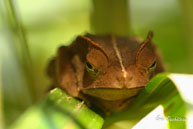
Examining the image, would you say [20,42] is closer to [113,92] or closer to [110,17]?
[110,17]

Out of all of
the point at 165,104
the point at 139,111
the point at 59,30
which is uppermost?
the point at 59,30

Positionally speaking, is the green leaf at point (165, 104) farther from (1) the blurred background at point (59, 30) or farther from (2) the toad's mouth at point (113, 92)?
(1) the blurred background at point (59, 30)

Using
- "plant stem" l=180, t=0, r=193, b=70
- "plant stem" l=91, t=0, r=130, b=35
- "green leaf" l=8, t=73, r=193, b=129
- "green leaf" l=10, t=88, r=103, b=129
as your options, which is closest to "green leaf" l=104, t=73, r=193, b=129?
"green leaf" l=8, t=73, r=193, b=129

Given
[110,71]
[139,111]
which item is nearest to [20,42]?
[110,71]

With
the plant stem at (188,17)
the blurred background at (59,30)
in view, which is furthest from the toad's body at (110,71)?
the blurred background at (59,30)

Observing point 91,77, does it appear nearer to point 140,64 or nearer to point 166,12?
point 140,64

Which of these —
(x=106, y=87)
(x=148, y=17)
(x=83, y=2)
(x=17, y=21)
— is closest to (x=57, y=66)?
(x=17, y=21)
